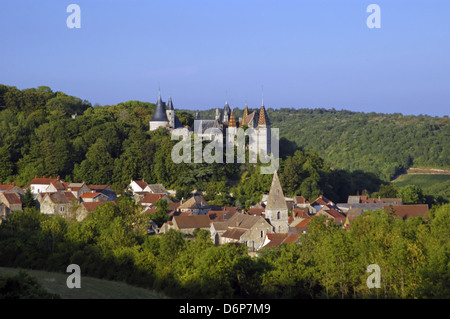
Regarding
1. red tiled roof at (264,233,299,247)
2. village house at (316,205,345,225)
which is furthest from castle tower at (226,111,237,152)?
red tiled roof at (264,233,299,247)

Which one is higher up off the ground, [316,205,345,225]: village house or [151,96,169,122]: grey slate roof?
[151,96,169,122]: grey slate roof

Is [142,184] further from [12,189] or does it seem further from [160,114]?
[160,114]

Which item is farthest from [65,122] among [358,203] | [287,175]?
[358,203]

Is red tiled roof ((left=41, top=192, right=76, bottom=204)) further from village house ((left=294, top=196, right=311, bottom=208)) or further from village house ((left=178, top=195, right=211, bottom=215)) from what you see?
village house ((left=294, top=196, right=311, bottom=208))

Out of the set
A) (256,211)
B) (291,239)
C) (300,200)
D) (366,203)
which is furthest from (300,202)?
(291,239)

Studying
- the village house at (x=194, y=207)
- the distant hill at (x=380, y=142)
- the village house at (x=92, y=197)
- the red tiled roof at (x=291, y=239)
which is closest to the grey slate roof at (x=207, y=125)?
the village house at (x=92, y=197)
